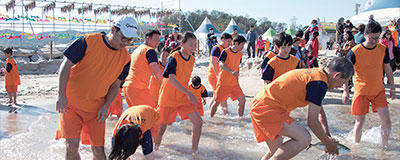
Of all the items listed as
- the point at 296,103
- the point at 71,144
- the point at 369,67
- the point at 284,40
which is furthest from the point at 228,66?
the point at 71,144

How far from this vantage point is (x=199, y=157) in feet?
15.7

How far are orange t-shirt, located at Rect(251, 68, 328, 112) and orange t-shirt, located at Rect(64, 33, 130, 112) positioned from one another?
1.43 m

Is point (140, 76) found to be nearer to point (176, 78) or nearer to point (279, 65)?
point (176, 78)

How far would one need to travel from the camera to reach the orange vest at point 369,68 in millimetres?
4695

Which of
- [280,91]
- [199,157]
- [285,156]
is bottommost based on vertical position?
[199,157]

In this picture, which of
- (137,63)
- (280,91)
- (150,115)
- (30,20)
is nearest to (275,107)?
(280,91)

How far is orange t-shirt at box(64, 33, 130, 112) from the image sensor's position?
3.11 meters

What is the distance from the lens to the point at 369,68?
4730 millimetres

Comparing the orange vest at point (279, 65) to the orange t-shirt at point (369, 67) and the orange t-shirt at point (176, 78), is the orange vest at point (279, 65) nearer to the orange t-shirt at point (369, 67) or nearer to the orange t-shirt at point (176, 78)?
the orange t-shirt at point (369, 67)

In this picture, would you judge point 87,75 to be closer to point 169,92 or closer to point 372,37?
point 169,92

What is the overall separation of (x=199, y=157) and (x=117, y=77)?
6.38 feet

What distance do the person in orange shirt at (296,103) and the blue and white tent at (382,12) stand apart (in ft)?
55.2

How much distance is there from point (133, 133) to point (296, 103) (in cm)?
145

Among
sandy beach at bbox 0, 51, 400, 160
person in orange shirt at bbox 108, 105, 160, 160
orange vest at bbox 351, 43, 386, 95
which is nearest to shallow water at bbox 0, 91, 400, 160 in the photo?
sandy beach at bbox 0, 51, 400, 160
